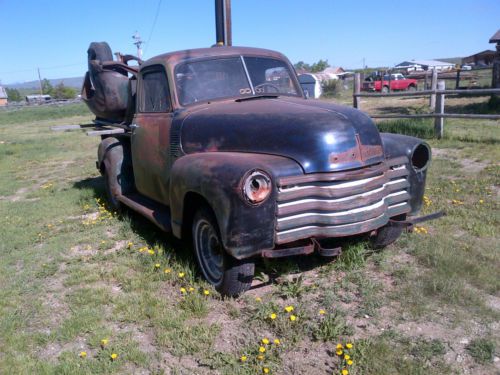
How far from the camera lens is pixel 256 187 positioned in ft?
10.1

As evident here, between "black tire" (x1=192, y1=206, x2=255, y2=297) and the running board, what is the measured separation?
21.0 inches

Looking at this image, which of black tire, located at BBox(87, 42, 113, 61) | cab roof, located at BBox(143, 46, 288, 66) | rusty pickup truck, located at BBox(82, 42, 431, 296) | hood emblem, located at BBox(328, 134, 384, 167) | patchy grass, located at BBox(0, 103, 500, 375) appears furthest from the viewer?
black tire, located at BBox(87, 42, 113, 61)

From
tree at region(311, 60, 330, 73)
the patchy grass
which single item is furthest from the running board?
tree at region(311, 60, 330, 73)

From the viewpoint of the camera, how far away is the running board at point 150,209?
14.3 feet

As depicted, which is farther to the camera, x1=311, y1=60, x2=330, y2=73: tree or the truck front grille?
x1=311, y1=60, x2=330, y2=73: tree

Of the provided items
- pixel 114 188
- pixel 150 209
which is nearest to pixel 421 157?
pixel 150 209

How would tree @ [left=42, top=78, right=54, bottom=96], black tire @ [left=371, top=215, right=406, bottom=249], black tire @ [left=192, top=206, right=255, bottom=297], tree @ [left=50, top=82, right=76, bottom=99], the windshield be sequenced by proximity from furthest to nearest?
tree @ [left=42, top=78, right=54, bottom=96] → tree @ [left=50, top=82, right=76, bottom=99] → the windshield → black tire @ [left=371, top=215, right=406, bottom=249] → black tire @ [left=192, top=206, right=255, bottom=297]

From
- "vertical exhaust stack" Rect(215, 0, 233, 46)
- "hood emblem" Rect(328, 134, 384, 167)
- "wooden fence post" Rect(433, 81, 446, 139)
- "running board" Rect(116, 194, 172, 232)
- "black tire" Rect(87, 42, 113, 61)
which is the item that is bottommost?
"running board" Rect(116, 194, 172, 232)

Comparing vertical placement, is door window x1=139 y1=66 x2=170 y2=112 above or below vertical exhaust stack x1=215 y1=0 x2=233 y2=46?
below

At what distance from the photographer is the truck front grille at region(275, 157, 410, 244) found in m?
3.17

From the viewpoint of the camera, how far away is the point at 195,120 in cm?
408

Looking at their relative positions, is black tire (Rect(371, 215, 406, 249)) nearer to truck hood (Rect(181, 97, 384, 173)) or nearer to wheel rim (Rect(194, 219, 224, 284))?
truck hood (Rect(181, 97, 384, 173))

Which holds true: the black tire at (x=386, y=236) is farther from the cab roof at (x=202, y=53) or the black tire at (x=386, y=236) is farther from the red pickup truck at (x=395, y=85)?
the red pickup truck at (x=395, y=85)

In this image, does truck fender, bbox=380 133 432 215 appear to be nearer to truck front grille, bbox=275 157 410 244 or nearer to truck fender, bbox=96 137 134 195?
truck front grille, bbox=275 157 410 244
